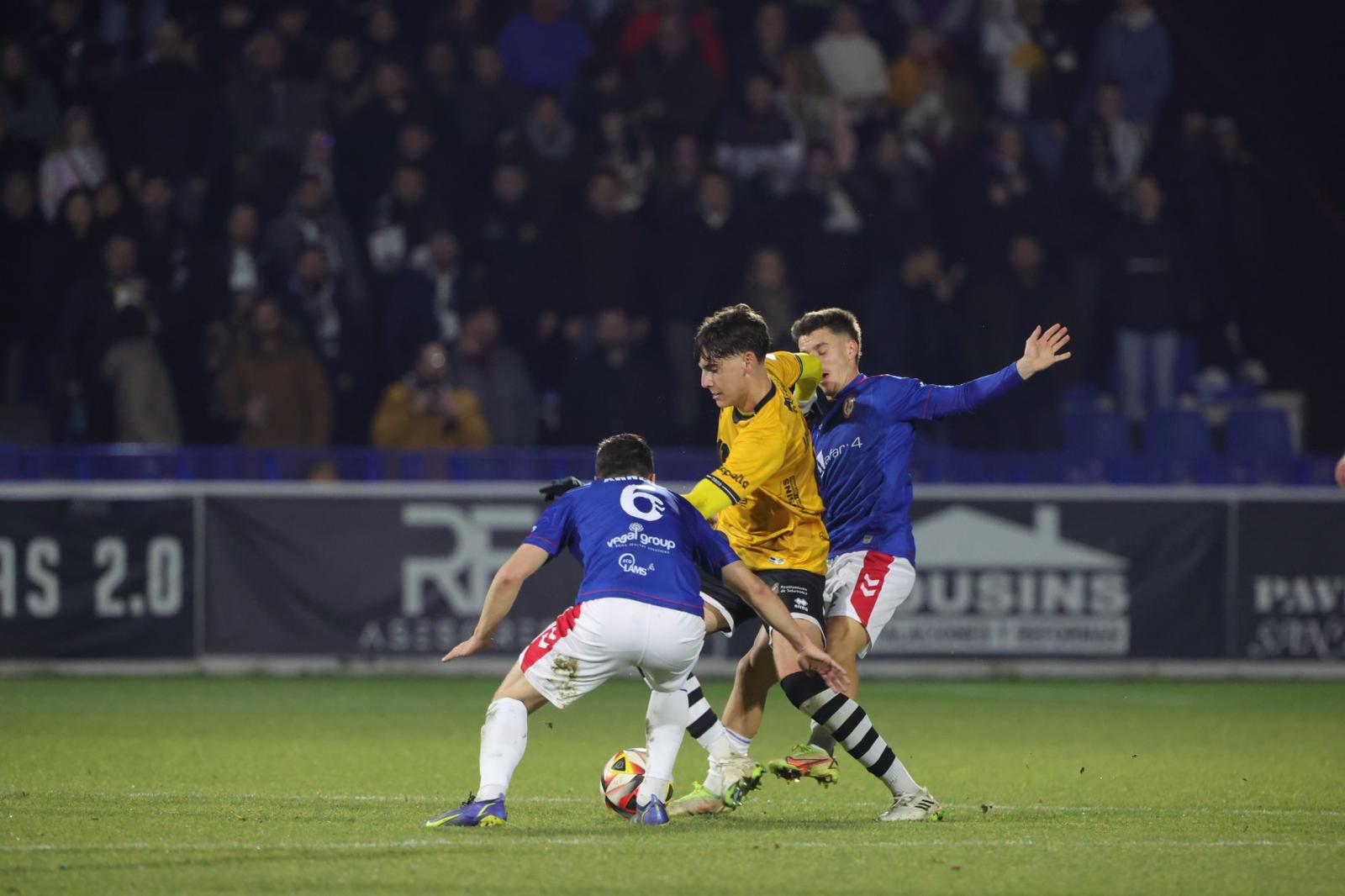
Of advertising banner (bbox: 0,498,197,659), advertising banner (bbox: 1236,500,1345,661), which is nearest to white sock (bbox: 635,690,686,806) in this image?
advertising banner (bbox: 0,498,197,659)

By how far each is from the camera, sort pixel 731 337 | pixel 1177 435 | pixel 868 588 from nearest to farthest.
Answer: pixel 731 337 < pixel 868 588 < pixel 1177 435

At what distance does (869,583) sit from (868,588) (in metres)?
0.02

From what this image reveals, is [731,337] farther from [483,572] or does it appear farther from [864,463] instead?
[483,572]

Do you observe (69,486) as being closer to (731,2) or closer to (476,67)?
(476,67)

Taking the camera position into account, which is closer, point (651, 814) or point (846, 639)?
point (651, 814)

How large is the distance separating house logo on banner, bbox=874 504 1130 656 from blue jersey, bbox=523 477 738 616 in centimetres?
732

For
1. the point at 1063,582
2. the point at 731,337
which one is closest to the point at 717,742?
the point at 731,337

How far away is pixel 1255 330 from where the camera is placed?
17.2 meters

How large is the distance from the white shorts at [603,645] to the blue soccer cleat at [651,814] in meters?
0.57

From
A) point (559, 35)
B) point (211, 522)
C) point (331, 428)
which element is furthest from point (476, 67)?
point (211, 522)

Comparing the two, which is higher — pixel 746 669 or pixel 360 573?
pixel 746 669

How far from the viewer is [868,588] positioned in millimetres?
7902

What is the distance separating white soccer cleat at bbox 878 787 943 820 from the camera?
7.38m

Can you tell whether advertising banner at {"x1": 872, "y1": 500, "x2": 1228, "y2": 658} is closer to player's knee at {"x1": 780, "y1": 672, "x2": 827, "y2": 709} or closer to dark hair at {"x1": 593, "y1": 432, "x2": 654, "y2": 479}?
player's knee at {"x1": 780, "y1": 672, "x2": 827, "y2": 709}
